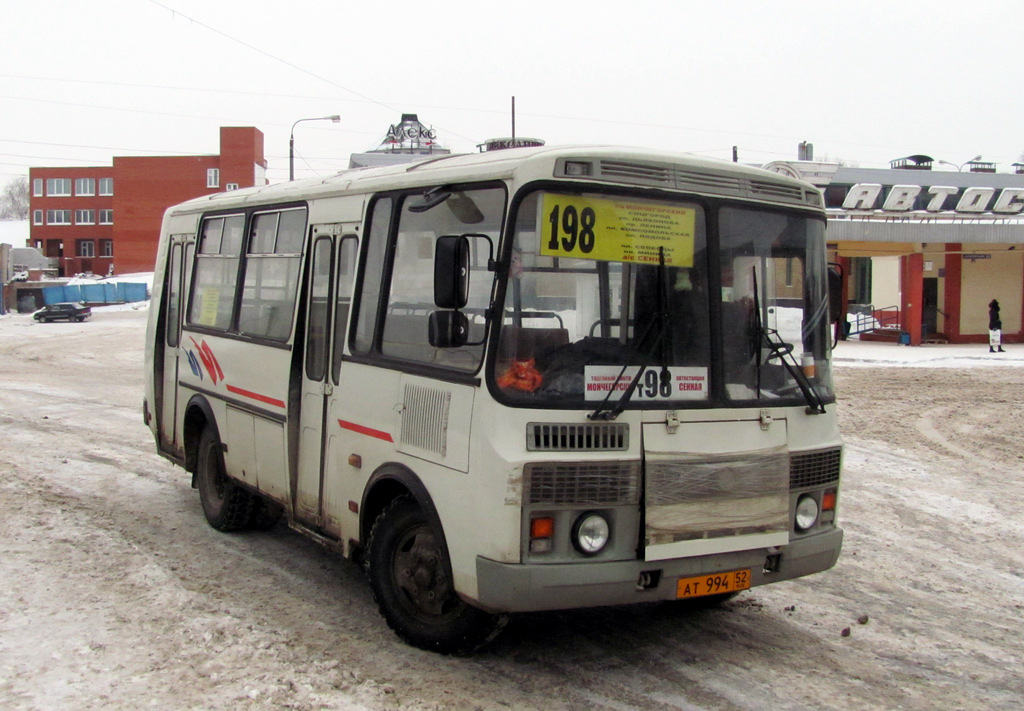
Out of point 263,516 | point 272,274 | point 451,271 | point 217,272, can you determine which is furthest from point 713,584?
point 217,272

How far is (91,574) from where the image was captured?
23.2 ft

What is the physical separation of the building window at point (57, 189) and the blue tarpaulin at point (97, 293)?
144 feet

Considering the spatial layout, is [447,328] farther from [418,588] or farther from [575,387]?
[418,588]

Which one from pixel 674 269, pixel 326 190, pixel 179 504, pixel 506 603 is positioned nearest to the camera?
pixel 506 603

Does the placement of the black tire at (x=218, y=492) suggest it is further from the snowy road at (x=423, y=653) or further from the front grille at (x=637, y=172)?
the front grille at (x=637, y=172)

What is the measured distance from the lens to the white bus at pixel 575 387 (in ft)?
16.3

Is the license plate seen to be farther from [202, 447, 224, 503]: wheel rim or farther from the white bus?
[202, 447, 224, 503]: wheel rim

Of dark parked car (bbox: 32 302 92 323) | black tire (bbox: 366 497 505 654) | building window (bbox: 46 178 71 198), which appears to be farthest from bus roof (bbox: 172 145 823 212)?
building window (bbox: 46 178 71 198)

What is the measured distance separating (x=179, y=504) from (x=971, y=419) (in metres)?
12.1

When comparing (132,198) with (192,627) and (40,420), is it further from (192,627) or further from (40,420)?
(192,627)

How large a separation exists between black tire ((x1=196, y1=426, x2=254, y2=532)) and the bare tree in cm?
17912

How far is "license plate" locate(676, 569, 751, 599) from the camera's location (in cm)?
522

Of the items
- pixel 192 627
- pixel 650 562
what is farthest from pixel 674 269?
pixel 192 627

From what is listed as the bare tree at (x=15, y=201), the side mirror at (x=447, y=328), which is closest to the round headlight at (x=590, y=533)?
the side mirror at (x=447, y=328)
